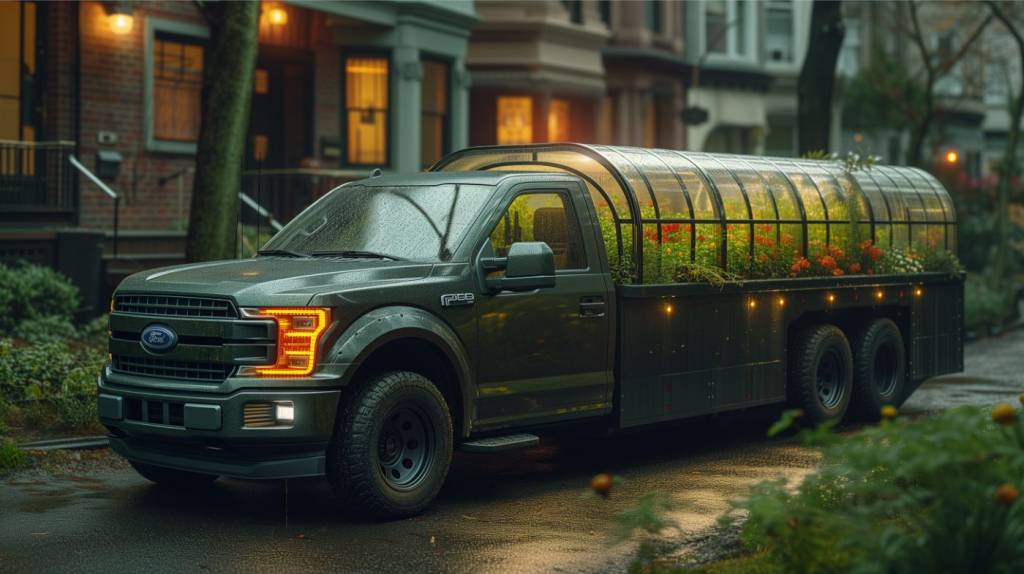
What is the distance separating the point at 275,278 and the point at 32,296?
26.7ft

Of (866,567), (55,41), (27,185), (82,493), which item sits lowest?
(82,493)

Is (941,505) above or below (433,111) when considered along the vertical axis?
below

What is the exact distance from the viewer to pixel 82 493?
978 centimetres

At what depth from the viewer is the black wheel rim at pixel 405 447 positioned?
29.5 feet

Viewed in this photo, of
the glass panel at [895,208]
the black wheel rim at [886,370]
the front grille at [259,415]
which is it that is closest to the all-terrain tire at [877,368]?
the black wheel rim at [886,370]

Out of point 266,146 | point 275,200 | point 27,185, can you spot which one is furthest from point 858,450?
point 266,146

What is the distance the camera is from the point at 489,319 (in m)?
9.57

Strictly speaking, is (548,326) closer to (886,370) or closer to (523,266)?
(523,266)

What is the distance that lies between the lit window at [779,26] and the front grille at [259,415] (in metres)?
38.0

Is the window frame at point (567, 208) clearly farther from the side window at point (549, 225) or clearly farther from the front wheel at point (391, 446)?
the front wheel at point (391, 446)

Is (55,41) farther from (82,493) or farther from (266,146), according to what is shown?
(82,493)

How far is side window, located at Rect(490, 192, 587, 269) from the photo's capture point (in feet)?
33.0

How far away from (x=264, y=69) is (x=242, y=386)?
16.2m

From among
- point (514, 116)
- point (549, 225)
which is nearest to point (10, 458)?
point (549, 225)
